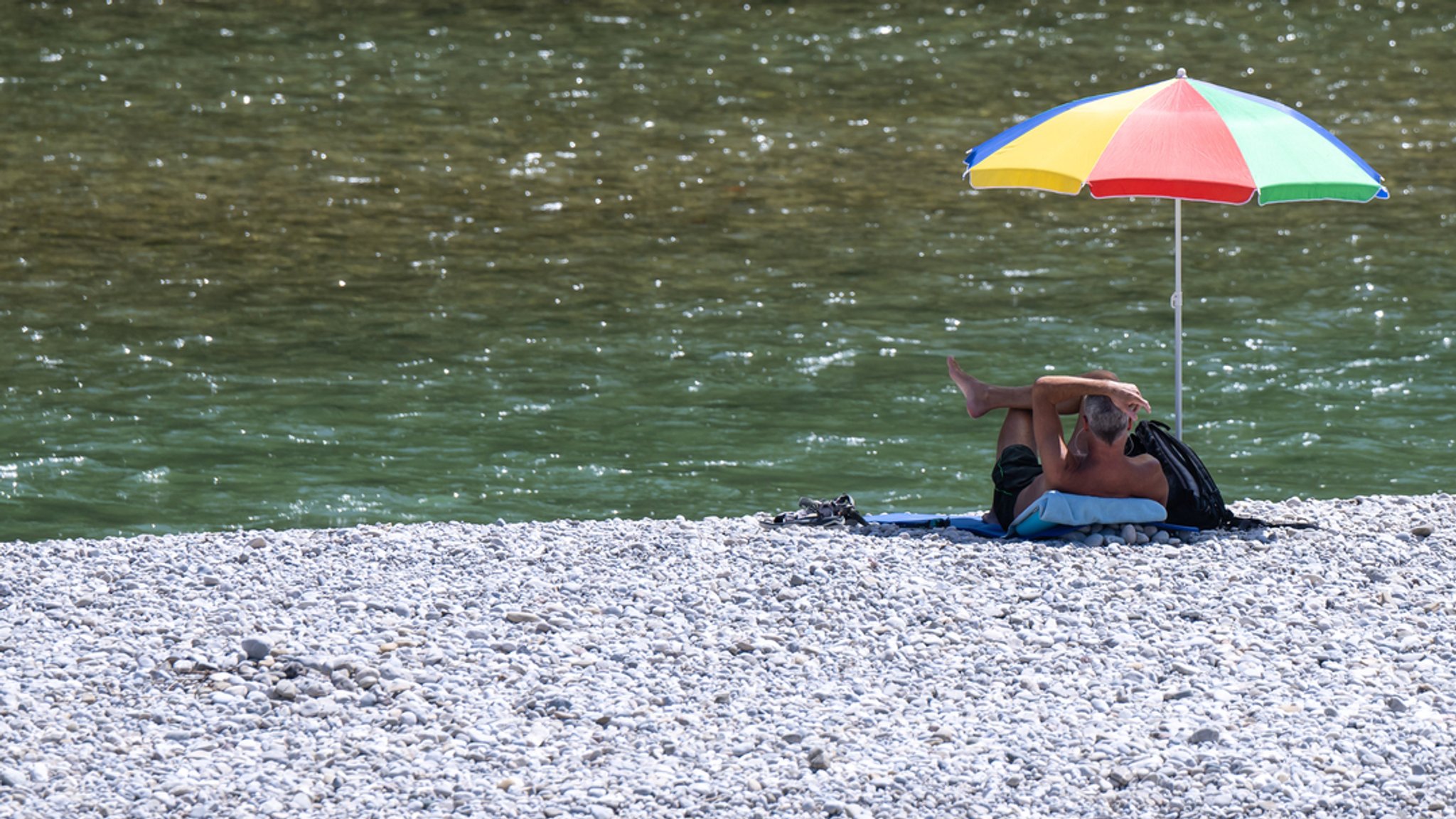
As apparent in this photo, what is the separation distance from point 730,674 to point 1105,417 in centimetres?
256

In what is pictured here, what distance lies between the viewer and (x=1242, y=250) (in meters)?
18.6

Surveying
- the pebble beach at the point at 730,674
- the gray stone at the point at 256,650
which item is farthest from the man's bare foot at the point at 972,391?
the gray stone at the point at 256,650

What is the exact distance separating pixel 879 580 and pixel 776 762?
6.34 feet

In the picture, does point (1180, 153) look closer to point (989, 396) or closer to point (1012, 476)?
point (989, 396)

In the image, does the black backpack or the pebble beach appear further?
the black backpack

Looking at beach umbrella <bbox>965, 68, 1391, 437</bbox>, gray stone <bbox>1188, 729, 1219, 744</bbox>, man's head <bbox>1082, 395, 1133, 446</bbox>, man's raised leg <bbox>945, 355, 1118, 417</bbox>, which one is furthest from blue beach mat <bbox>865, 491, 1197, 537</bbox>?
gray stone <bbox>1188, 729, 1219, 744</bbox>

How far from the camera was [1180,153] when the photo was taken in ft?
27.6

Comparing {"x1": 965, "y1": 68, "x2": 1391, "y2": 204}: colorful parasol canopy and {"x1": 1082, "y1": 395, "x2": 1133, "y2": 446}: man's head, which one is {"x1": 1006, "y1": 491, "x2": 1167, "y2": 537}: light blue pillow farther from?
{"x1": 965, "y1": 68, "x2": 1391, "y2": 204}: colorful parasol canopy

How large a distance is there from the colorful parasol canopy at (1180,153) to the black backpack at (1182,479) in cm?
116

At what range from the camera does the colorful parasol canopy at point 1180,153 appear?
27.2 ft

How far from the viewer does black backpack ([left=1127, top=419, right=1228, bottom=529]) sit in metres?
8.71

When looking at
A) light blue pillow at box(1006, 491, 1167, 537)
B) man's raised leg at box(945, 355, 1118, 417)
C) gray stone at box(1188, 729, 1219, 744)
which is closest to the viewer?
gray stone at box(1188, 729, 1219, 744)

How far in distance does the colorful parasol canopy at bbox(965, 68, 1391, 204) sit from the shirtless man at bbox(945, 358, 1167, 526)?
932mm

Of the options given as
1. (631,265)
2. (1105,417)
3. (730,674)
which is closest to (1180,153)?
(1105,417)
